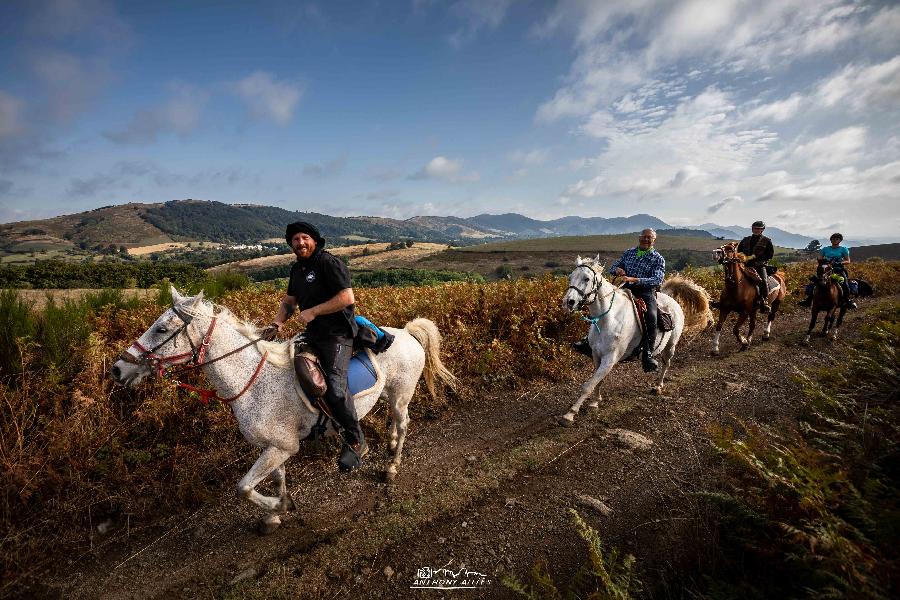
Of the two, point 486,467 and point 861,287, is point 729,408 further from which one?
point 861,287

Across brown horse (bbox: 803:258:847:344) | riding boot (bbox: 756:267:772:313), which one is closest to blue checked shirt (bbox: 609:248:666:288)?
riding boot (bbox: 756:267:772:313)

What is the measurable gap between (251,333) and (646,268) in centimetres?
707

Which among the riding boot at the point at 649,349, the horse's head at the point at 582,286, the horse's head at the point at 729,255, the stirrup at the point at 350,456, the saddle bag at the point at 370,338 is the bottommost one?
the stirrup at the point at 350,456

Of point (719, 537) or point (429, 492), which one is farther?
point (429, 492)

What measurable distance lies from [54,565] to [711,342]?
45.2 feet

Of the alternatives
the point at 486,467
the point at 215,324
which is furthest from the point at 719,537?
the point at 215,324

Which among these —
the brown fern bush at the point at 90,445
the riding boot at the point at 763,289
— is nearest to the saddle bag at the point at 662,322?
the riding boot at the point at 763,289

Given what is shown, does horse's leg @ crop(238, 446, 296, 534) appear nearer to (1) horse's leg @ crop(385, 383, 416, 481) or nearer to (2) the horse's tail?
(1) horse's leg @ crop(385, 383, 416, 481)

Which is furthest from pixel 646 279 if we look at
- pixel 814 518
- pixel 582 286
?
pixel 814 518

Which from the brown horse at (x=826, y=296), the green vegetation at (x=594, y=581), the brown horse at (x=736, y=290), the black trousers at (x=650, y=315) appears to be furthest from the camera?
the brown horse at (x=826, y=296)

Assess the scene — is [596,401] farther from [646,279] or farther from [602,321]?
[646,279]

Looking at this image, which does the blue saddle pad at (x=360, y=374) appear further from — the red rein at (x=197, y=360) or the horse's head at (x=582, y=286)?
the horse's head at (x=582, y=286)

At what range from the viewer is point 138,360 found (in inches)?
139

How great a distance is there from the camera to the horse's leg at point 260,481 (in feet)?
12.4
